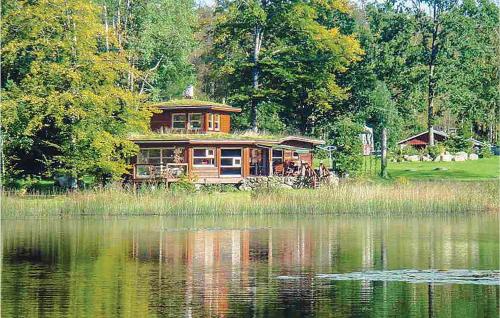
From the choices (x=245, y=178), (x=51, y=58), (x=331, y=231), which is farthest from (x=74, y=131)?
(x=331, y=231)

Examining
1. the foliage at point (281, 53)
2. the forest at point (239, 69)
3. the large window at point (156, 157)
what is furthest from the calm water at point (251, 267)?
the foliage at point (281, 53)

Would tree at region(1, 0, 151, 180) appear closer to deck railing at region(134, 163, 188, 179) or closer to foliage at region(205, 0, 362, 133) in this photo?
deck railing at region(134, 163, 188, 179)

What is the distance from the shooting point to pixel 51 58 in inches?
2504

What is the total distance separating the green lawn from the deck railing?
15.4 meters

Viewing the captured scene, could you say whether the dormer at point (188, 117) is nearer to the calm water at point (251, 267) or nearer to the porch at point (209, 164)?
the porch at point (209, 164)

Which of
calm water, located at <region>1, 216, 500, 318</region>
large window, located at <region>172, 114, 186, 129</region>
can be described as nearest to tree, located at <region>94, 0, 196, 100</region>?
large window, located at <region>172, 114, 186, 129</region>

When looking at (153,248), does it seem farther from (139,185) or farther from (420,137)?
(420,137)

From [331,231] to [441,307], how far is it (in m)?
20.5

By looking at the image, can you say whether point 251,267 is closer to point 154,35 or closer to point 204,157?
point 204,157

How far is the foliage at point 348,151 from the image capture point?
241 feet

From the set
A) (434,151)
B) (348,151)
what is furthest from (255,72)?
(434,151)

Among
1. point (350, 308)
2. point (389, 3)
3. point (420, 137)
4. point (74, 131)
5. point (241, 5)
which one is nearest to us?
point (350, 308)

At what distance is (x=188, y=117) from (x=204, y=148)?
318 cm

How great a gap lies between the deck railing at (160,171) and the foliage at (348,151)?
35.7ft
